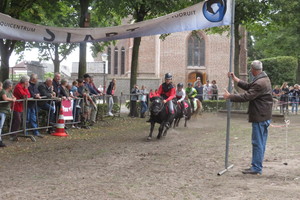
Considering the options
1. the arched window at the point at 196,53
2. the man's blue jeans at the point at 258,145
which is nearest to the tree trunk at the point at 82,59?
the man's blue jeans at the point at 258,145

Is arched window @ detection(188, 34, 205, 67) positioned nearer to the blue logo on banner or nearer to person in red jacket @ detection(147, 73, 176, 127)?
person in red jacket @ detection(147, 73, 176, 127)

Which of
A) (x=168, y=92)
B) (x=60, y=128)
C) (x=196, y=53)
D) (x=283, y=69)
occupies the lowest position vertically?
(x=60, y=128)

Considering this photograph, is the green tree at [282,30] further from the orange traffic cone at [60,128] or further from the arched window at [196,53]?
the orange traffic cone at [60,128]

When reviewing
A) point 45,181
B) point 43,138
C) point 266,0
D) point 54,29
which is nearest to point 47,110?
point 43,138

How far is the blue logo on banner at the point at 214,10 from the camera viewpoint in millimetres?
10112

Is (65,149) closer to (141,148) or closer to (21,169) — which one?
(141,148)

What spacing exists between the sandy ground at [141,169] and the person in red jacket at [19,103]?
61 cm

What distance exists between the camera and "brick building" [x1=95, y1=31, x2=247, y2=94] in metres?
53.4

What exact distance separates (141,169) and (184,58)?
45.1 m

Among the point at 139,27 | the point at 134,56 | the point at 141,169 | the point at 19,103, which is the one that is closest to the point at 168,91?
the point at 139,27

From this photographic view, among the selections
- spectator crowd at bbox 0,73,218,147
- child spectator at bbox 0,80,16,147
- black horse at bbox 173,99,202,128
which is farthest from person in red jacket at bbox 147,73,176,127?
child spectator at bbox 0,80,16,147

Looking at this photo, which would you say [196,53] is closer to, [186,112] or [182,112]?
[186,112]

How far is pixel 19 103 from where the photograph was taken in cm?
1399

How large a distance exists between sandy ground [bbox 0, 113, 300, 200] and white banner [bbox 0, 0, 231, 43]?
312cm
